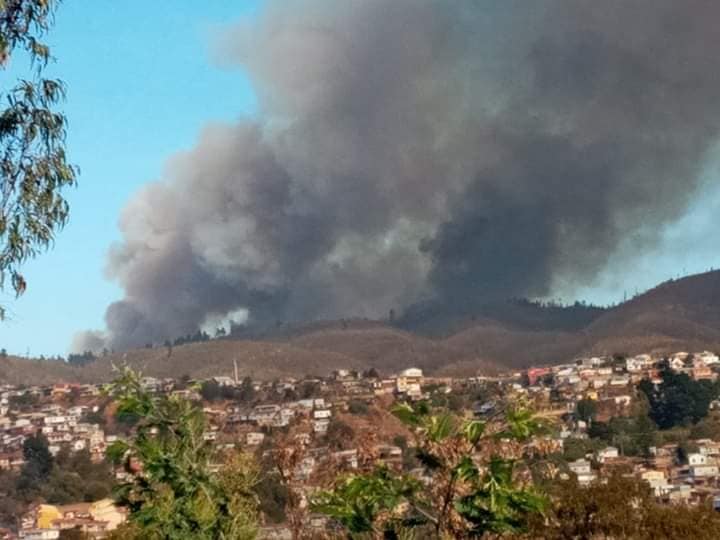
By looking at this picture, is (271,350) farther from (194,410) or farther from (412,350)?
(194,410)

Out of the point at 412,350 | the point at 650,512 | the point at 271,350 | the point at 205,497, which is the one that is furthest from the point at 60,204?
the point at 412,350

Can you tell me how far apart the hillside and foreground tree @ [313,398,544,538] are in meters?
121

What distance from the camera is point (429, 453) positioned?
9.84m

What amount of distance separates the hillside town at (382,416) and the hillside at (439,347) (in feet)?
45.0

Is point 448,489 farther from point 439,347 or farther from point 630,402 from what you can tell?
point 439,347

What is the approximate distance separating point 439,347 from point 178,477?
165456mm

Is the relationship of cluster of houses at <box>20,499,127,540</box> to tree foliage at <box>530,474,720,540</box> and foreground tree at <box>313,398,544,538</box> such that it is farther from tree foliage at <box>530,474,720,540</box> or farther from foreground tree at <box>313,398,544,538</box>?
foreground tree at <box>313,398,544,538</box>

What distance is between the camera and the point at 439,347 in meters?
175

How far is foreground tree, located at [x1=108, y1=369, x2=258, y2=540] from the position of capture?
9.82 meters

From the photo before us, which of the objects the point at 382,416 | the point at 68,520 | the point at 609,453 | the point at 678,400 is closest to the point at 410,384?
the point at 678,400

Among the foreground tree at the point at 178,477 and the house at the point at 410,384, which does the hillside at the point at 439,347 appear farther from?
the foreground tree at the point at 178,477

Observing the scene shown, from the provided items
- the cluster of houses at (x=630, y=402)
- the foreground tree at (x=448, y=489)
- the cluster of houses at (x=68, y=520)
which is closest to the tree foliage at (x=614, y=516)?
the cluster of houses at (x=630, y=402)

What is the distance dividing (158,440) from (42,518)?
129ft

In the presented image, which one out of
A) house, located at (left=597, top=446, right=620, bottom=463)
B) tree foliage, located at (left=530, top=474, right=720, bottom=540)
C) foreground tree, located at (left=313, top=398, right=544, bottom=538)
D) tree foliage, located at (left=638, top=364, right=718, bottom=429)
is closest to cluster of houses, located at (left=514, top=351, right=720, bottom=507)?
house, located at (left=597, top=446, right=620, bottom=463)
